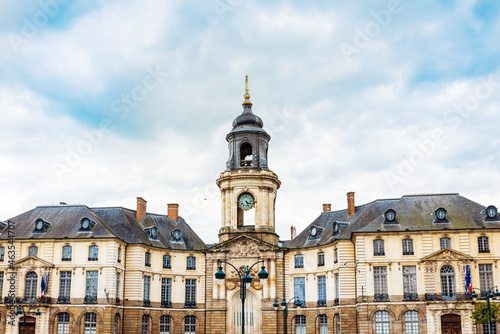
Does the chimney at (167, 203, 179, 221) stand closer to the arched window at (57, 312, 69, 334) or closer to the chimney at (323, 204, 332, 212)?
the arched window at (57, 312, 69, 334)

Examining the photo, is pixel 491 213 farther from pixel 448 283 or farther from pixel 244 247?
pixel 244 247

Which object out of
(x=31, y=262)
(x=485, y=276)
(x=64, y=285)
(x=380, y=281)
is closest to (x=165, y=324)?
(x=64, y=285)

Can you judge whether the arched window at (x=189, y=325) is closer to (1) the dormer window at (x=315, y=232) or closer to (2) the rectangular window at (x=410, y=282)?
(1) the dormer window at (x=315, y=232)

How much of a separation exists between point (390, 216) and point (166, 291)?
18450 mm

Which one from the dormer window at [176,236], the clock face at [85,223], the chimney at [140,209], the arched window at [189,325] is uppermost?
the chimney at [140,209]

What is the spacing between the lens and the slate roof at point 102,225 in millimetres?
43562

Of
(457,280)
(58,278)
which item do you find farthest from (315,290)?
(58,278)

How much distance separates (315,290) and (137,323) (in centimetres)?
1365

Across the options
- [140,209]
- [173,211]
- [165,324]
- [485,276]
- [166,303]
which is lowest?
[165,324]

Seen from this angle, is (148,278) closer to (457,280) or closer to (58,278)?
(58,278)

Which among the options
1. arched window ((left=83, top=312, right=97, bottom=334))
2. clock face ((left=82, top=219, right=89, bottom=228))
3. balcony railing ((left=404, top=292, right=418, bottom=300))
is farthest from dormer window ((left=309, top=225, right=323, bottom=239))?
arched window ((left=83, top=312, right=97, bottom=334))

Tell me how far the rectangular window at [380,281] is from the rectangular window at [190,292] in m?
15.0

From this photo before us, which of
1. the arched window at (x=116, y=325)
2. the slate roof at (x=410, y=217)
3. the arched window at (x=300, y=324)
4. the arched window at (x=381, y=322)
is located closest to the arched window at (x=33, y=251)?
the arched window at (x=116, y=325)

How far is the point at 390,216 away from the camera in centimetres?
4131
